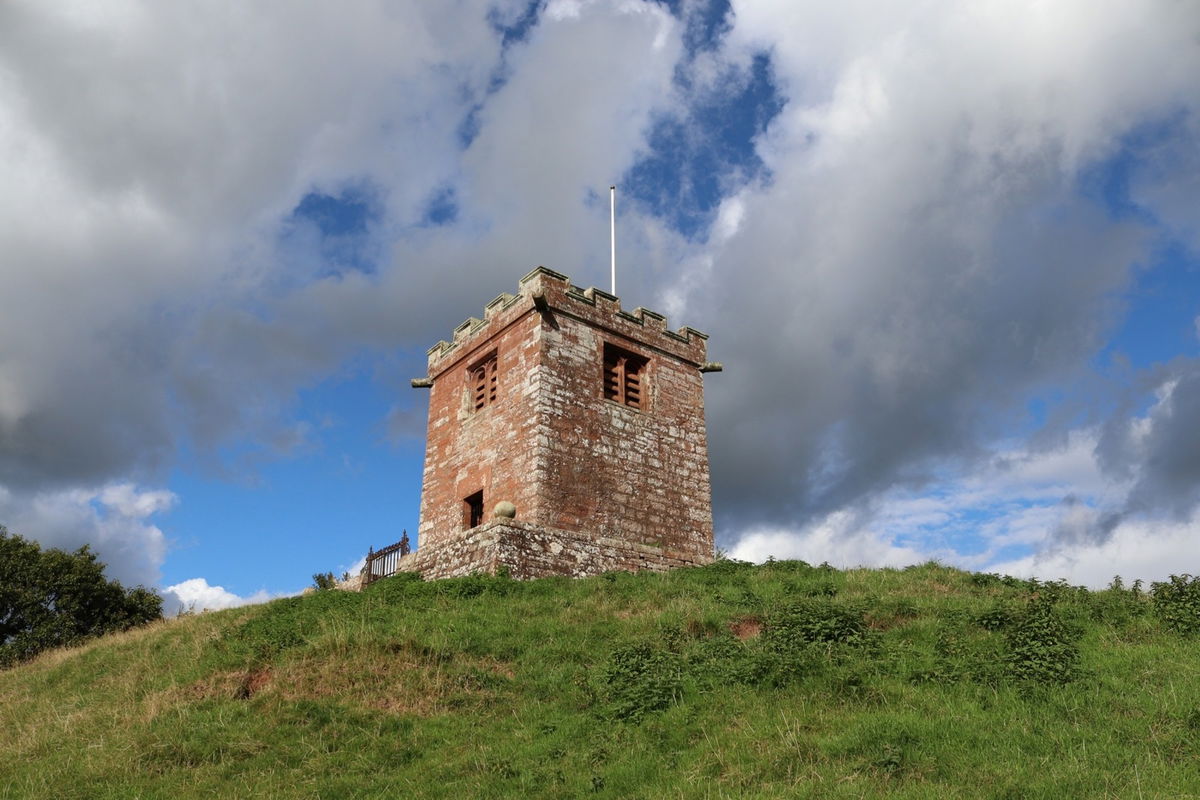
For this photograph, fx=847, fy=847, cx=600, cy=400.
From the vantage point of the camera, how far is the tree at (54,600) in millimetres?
28609

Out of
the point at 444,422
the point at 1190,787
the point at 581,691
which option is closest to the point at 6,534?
the point at 444,422

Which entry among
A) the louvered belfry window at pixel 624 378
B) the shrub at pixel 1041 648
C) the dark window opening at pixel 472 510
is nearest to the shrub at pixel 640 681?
the shrub at pixel 1041 648

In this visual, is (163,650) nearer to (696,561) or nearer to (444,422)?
(444,422)

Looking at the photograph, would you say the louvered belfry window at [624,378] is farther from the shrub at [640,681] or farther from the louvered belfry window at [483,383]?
the shrub at [640,681]

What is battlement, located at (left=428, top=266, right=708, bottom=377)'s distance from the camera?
22109mm

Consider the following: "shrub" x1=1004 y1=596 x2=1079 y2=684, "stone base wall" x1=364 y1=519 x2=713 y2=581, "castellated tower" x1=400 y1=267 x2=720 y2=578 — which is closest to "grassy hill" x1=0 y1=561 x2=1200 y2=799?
"shrub" x1=1004 y1=596 x2=1079 y2=684

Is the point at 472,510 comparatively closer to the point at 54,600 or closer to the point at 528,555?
the point at 528,555

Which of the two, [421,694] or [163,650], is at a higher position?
[163,650]

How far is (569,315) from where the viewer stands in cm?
2236

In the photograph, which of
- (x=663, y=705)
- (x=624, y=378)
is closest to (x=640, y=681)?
(x=663, y=705)

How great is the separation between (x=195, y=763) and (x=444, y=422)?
50.1ft

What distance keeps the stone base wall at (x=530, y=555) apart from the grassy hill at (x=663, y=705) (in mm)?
3230

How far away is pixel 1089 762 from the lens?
7.50 m

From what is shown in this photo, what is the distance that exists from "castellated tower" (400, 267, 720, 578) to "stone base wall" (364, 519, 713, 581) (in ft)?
0.11
